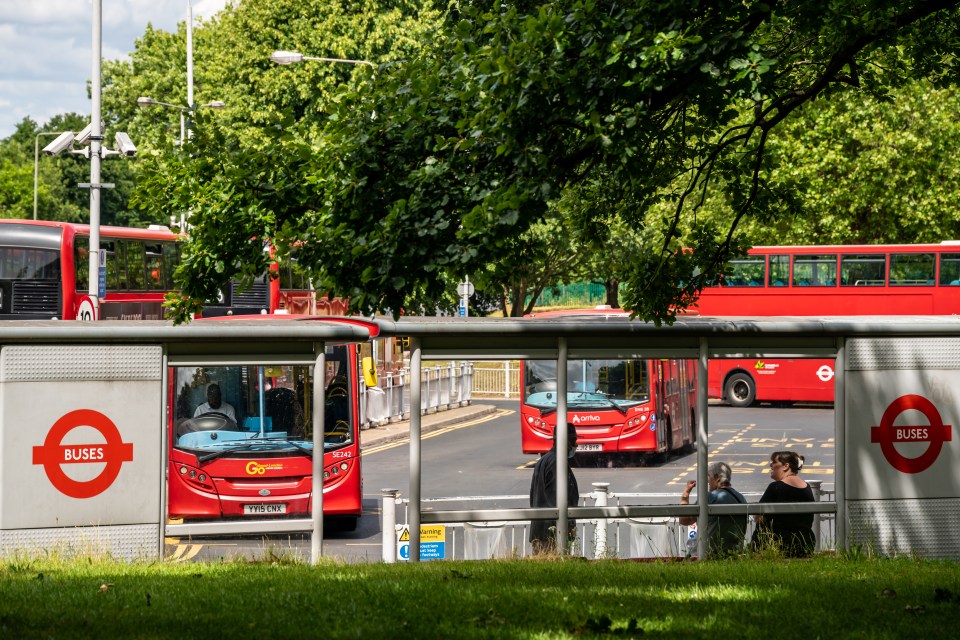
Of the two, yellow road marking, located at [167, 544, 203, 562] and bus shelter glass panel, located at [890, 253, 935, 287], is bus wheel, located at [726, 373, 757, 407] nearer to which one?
yellow road marking, located at [167, 544, 203, 562]

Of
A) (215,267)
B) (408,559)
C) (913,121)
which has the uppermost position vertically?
(913,121)

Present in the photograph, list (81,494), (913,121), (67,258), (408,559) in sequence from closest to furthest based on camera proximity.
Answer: (81,494) → (408,559) → (67,258) → (913,121)

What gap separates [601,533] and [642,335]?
5.67ft

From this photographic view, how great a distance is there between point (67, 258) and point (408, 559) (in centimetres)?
2010

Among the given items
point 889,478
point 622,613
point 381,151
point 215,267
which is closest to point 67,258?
point 215,267

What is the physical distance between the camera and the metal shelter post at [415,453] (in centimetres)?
1023

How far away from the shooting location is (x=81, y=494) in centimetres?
964

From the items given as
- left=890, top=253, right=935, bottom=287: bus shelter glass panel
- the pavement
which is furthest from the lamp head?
left=890, top=253, right=935, bottom=287: bus shelter glass panel

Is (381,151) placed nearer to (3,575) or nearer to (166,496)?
(166,496)

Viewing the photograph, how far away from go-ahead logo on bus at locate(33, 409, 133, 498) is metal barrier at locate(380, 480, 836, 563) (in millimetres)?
2497

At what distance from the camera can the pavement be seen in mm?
12720

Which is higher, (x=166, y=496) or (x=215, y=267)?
(x=215, y=267)

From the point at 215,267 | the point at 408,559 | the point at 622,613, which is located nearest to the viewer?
the point at 622,613

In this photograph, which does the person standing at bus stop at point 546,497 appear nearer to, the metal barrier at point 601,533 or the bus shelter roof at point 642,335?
the metal barrier at point 601,533
